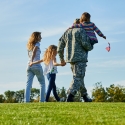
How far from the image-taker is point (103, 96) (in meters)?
71.4

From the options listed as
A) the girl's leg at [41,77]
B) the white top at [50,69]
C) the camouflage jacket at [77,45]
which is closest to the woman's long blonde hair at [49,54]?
the white top at [50,69]

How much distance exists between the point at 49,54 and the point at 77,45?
3026 millimetres

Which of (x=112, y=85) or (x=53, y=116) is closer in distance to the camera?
(x=53, y=116)

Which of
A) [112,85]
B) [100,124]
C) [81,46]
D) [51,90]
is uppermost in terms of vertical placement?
[112,85]

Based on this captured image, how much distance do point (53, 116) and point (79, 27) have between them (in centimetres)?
621

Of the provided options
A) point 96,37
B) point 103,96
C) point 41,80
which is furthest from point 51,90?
point 103,96

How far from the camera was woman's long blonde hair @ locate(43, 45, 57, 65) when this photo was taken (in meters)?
15.8

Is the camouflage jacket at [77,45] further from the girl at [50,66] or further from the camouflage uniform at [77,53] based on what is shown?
the girl at [50,66]

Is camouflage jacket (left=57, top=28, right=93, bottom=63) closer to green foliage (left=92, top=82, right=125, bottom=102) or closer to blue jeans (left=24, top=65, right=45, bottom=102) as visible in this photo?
blue jeans (left=24, top=65, right=45, bottom=102)

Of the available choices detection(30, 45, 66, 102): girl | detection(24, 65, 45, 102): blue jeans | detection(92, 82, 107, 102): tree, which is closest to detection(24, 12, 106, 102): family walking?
detection(24, 65, 45, 102): blue jeans

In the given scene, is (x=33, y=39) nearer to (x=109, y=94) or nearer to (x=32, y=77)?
(x=32, y=77)

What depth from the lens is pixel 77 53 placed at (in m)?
13.0

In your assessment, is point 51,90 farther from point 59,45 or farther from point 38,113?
point 38,113

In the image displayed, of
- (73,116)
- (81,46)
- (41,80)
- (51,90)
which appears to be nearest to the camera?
(73,116)
